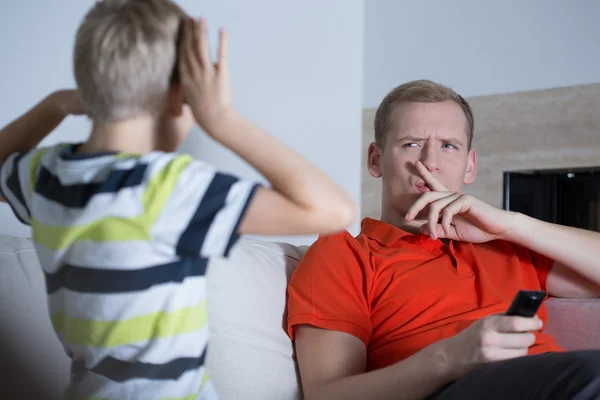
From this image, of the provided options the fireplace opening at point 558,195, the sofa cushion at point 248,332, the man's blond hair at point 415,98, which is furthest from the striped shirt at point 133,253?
the fireplace opening at point 558,195

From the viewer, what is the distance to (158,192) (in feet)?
1.89

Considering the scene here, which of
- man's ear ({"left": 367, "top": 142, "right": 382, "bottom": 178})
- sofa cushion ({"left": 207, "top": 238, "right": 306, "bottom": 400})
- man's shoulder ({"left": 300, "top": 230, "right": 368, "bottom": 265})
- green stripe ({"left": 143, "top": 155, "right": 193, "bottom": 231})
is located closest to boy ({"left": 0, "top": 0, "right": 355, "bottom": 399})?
green stripe ({"left": 143, "top": 155, "right": 193, "bottom": 231})

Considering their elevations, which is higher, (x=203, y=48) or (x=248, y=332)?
(x=203, y=48)

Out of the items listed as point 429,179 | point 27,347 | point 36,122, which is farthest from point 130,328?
point 429,179

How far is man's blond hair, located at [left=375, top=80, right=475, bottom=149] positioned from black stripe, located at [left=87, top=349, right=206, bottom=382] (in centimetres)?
87

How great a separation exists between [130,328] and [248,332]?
0.56 metres

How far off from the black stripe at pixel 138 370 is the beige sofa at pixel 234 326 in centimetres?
38

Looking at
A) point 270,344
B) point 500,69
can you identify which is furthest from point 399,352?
point 500,69

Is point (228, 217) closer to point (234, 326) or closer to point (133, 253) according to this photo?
point (133, 253)

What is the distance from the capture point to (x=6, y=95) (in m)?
1.16

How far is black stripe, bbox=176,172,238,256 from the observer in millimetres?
578

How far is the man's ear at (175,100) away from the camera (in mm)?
597

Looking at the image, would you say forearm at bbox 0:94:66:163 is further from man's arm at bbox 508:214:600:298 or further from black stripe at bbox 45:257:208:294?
man's arm at bbox 508:214:600:298

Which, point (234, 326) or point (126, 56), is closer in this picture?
point (126, 56)
